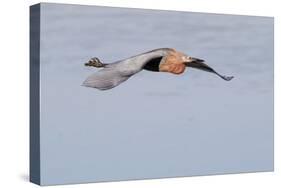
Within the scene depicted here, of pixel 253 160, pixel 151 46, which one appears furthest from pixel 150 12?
pixel 253 160

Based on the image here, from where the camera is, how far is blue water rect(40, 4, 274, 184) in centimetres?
963

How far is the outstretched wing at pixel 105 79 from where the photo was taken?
983cm

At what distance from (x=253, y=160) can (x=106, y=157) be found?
2.31m

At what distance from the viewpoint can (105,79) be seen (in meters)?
9.94

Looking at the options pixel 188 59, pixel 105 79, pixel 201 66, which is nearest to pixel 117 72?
pixel 105 79

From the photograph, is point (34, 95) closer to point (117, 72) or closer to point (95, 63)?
point (95, 63)

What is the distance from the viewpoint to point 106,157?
9.97 m

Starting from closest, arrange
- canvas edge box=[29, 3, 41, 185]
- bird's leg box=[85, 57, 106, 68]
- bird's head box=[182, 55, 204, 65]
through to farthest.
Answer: canvas edge box=[29, 3, 41, 185] < bird's leg box=[85, 57, 106, 68] < bird's head box=[182, 55, 204, 65]

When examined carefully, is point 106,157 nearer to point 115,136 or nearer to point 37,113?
point 115,136

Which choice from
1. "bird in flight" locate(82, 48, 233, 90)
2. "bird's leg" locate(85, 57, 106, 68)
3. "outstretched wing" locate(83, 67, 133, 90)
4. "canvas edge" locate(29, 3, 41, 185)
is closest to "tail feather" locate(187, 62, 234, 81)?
"bird in flight" locate(82, 48, 233, 90)

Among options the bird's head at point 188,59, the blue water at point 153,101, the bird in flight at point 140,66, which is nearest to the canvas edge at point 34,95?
the blue water at point 153,101

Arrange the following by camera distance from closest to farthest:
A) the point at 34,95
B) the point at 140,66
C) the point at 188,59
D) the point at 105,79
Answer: the point at 34,95
the point at 105,79
the point at 140,66
the point at 188,59

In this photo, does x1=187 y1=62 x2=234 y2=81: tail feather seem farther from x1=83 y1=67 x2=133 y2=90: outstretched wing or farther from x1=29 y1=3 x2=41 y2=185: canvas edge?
x1=29 y1=3 x2=41 y2=185: canvas edge

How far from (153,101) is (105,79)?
0.73m
